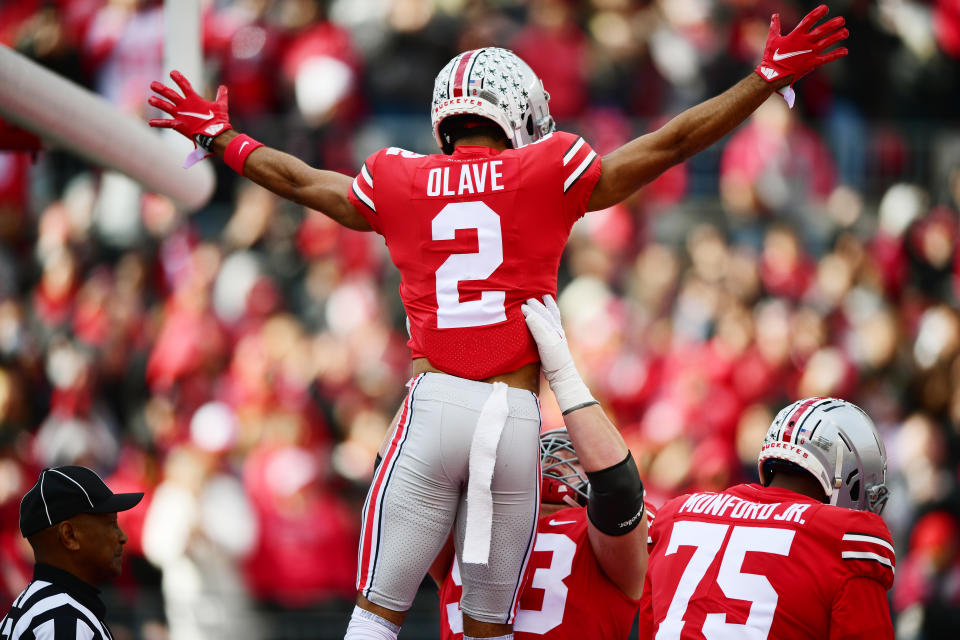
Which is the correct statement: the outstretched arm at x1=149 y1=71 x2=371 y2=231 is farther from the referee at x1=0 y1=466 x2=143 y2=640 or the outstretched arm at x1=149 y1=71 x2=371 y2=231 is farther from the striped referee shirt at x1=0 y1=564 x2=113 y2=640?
the striped referee shirt at x1=0 y1=564 x2=113 y2=640

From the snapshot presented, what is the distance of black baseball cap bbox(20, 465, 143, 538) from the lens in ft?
11.9

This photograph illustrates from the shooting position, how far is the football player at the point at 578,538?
3.33m

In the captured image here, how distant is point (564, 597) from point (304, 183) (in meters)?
1.48

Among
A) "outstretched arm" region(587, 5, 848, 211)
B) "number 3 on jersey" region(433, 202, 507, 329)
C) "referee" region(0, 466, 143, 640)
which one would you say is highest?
"outstretched arm" region(587, 5, 848, 211)

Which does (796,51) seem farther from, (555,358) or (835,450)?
(835,450)

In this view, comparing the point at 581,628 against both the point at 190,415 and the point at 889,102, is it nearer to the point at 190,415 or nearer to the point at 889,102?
the point at 190,415

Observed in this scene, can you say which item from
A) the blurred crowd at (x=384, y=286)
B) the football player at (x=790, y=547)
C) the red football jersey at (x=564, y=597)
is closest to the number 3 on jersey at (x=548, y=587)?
the red football jersey at (x=564, y=597)

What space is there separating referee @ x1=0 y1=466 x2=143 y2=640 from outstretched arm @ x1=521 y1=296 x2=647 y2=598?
4.71 feet

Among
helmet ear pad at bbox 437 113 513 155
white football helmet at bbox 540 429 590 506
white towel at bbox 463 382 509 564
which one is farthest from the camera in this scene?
white football helmet at bbox 540 429 590 506

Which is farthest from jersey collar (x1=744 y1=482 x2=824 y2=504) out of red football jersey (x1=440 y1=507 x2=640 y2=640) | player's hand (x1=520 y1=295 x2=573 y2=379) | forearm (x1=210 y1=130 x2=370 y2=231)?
forearm (x1=210 y1=130 x2=370 y2=231)

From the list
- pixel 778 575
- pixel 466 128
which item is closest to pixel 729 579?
pixel 778 575

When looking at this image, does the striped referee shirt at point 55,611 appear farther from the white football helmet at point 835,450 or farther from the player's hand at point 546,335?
the white football helmet at point 835,450

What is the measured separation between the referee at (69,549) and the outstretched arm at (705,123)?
69.8 inches

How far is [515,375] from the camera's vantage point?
337 cm
